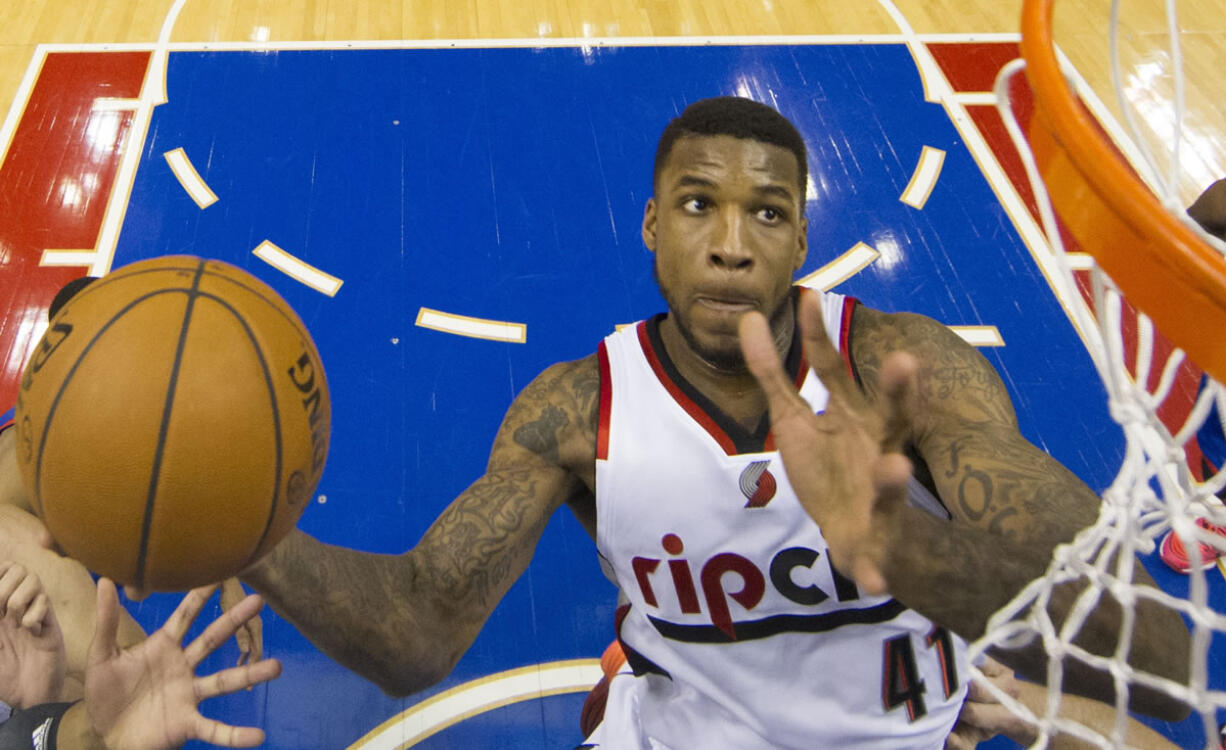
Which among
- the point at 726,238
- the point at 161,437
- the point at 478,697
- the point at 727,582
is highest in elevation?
the point at 726,238

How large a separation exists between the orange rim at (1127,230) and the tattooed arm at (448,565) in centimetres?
→ 119

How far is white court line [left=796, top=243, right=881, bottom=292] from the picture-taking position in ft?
15.3

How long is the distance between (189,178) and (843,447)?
14.5 ft

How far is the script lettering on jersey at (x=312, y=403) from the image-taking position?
1905 mm

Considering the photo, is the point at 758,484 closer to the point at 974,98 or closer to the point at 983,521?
the point at 983,521

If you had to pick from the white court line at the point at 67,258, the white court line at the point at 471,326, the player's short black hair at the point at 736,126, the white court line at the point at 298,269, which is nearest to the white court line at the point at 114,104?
the white court line at the point at 67,258

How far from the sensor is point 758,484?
2258mm

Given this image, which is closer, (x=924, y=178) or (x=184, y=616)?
(x=184, y=616)

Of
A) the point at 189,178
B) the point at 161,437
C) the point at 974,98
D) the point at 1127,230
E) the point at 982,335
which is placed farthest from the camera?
the point at 974,98

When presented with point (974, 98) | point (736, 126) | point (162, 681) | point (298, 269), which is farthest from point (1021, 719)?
point (974, 98)

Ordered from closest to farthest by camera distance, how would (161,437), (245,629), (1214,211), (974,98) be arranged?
(161,437), (245,629), (1214,211), (974,98)

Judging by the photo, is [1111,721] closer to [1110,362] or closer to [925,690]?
[925,690]

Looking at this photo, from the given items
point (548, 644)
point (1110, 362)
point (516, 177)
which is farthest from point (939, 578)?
point (516, 177)

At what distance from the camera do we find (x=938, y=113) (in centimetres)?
569
